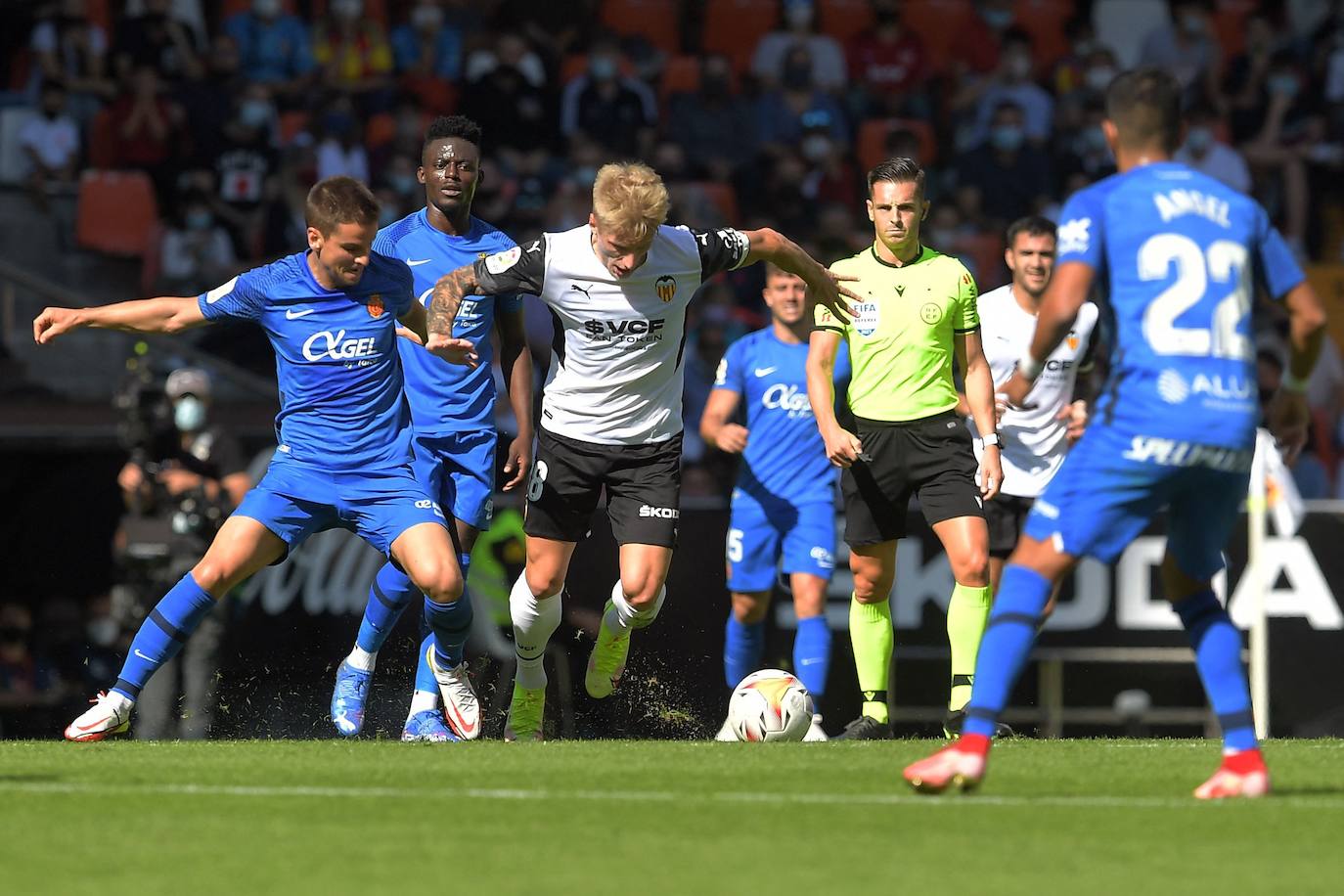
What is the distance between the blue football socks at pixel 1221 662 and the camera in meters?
6.48

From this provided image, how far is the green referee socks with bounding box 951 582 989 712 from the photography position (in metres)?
9.45

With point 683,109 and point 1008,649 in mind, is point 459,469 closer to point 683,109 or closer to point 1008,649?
point 1008,649

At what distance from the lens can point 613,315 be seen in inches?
342

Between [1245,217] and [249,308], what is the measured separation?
4014 mm

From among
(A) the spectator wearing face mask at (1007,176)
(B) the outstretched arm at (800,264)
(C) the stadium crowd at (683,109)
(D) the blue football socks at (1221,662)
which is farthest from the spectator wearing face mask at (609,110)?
(D) the blue football socks at (1221,662)

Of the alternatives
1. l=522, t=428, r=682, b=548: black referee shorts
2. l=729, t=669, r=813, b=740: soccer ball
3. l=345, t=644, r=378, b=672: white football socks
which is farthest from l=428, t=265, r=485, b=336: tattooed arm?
l=729, t=669, r=813, b=740: soccer ball

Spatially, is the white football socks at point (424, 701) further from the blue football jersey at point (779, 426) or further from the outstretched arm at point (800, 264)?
the blue football jersey at point (779, 426)

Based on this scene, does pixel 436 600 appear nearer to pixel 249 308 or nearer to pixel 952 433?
pixel 249 308

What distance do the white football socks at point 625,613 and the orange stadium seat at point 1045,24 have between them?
12.2 metres

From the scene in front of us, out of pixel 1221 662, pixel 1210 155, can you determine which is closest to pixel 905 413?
pixel 1221 662

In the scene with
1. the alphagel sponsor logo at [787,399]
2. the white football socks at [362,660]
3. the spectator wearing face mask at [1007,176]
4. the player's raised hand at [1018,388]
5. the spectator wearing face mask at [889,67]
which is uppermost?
→ the spectator wearing face mask at [889,67]

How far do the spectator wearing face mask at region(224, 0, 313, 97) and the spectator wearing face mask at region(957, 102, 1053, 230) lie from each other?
5.90 m

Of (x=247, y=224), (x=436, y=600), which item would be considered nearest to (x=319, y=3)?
(x=247, y=224)

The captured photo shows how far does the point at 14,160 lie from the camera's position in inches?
713
